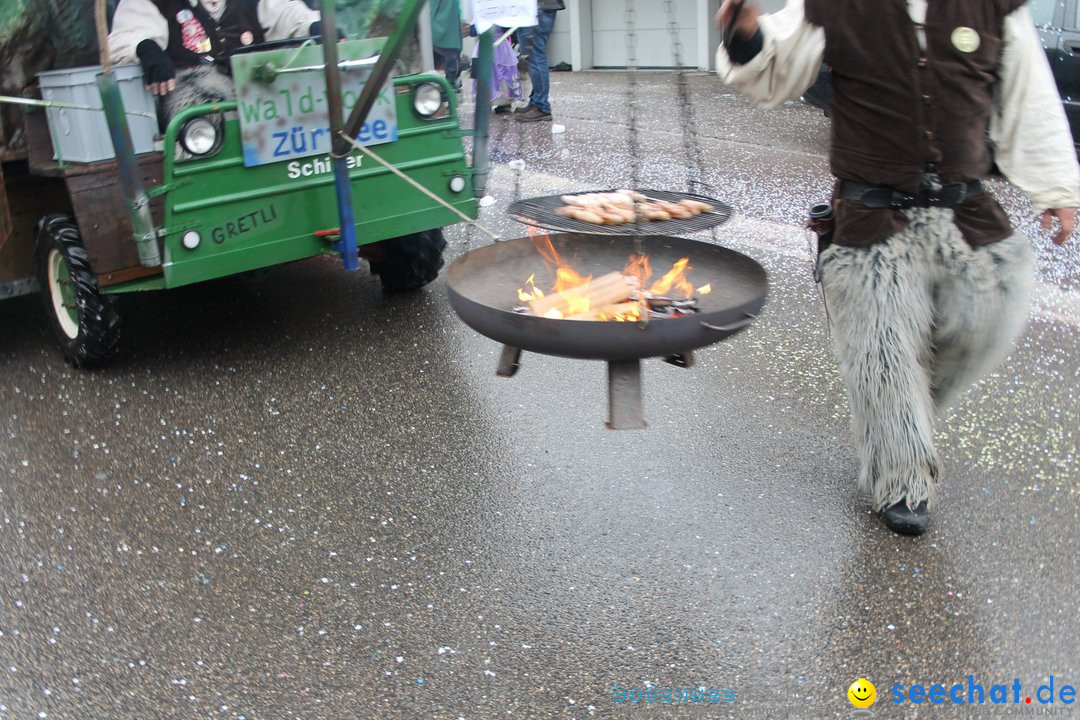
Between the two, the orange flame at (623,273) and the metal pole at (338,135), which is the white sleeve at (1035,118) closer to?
the orange flame at (623,273)

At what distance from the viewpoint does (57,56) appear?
5.12 metres

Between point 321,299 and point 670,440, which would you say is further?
point 321,299

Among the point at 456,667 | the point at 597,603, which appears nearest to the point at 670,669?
the point at 597,603

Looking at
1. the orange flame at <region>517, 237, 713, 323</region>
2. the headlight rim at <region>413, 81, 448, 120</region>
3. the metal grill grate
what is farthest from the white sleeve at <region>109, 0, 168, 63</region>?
the orange flame at <region>517, 237, 713, 323</region>

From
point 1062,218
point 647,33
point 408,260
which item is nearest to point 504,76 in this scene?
point 647,33

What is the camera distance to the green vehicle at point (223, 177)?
4754mm

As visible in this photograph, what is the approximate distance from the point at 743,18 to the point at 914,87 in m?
0.58

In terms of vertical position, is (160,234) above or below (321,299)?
above

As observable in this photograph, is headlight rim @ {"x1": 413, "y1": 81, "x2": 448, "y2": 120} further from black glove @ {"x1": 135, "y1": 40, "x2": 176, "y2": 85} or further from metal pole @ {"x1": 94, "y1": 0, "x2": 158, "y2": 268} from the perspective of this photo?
metal pole @ {"x1": 94, "y1": 0, "x2": 158, "y2": 268}

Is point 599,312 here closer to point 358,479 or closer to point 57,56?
point 358,479

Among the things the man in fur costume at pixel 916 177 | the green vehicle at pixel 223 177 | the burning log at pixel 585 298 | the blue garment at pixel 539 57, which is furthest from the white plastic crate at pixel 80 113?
the blue garment at pixel 539 57

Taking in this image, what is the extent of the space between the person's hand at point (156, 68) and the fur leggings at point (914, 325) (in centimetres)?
330

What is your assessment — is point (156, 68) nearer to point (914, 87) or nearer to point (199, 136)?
point (199, 136)

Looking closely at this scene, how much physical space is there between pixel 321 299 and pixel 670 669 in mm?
3917
